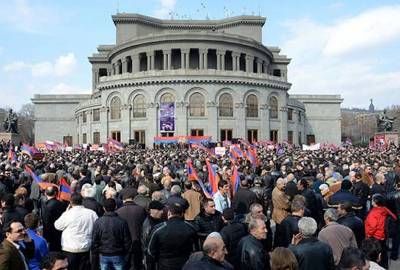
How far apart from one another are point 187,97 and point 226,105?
5.47m

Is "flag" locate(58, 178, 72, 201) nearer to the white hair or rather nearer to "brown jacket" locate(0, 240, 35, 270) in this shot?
"brown jacket" locate(0, 240, 35, 270)

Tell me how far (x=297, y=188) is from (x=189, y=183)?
292cm

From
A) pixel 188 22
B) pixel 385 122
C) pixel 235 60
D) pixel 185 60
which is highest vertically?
pixel 188 22

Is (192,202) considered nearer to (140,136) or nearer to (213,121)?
(213,121)

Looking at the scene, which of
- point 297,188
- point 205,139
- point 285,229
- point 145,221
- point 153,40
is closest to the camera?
point 285,229

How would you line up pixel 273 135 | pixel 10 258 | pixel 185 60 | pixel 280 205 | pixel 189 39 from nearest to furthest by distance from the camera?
pixel 10 258, pixel 280 205, pixel 273 135, pixel 189 39, pixel 185 60

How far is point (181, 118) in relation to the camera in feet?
187

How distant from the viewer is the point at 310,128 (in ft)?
262

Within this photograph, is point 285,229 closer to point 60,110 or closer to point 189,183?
point 189,183

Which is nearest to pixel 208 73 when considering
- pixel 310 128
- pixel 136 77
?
pixel 136 77

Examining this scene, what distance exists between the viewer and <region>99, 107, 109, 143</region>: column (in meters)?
61.5

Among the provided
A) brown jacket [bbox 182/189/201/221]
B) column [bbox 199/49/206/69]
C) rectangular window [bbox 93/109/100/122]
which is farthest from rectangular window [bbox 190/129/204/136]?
brown jacket [bbox 182/189/201/221]

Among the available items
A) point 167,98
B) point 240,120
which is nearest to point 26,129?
point 167,98

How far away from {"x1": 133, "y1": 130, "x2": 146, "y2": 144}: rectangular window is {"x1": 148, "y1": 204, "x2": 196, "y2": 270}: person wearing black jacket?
51.7 m
